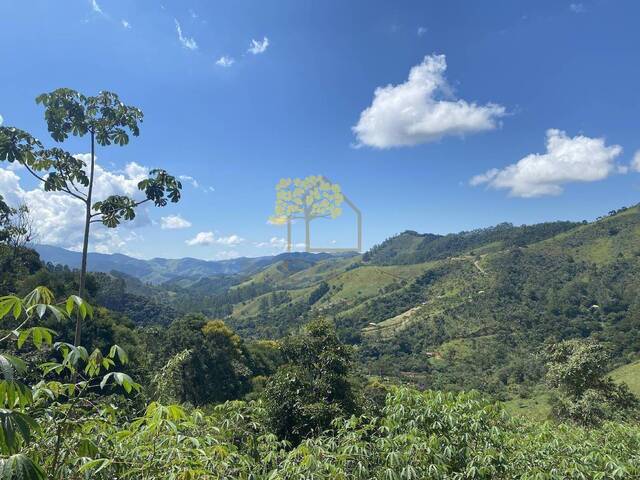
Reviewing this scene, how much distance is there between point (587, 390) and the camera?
28.2 m

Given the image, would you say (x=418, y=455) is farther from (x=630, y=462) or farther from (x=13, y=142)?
(x=13, y=142)

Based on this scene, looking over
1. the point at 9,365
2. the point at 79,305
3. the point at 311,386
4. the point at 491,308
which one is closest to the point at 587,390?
the point at 311,386

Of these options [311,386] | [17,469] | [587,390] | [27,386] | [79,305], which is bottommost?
[587,390]

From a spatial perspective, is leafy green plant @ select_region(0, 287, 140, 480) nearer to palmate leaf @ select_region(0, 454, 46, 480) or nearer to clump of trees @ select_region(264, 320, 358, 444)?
palmate leaf @ select_region(0, 454, 46, 480)

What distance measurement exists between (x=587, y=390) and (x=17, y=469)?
34555 mm

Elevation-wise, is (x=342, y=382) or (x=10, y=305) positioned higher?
(x=10, y=305)

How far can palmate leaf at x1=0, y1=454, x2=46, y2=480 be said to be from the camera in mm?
1627

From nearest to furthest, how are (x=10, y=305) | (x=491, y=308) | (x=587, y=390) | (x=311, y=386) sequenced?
(x=10, y=305) → (x=311, y=386) → (x=587, y=390) → (x=491, y=308)

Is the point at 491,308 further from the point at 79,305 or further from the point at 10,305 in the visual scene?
the point at 10,305

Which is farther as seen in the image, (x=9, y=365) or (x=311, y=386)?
(x=311, y=386)

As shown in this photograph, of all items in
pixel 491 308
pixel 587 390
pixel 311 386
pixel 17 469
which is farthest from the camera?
pixel 491 308

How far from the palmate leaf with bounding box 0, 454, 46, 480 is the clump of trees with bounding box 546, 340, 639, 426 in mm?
32958

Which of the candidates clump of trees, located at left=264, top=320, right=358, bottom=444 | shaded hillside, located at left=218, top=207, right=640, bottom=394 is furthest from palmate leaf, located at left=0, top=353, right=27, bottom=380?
shaded hillside, located at left=218, top=207, right=640, bottom=394

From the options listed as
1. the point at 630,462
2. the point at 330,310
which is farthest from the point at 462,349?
the point at 630,462
